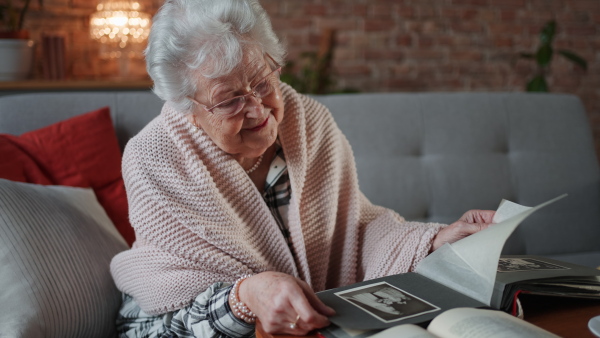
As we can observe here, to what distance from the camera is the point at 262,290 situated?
34.5 inches

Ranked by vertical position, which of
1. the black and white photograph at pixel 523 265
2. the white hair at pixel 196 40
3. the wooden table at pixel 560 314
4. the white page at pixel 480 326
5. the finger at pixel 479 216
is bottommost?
the wooden table at pixel 560 314

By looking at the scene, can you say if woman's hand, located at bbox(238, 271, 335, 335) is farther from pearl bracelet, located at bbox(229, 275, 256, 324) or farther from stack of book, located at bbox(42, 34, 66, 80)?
stack of book, located at bbox(42, 34, 66, 80)

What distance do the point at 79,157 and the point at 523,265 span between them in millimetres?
1202

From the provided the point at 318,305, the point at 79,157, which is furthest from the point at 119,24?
the point at 318,305

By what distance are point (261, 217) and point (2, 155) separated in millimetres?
723

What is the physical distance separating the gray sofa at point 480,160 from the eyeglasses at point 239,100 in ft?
2.54

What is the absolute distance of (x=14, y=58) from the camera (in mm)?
A: 2418

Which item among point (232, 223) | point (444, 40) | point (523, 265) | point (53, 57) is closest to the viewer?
point (523, 265)

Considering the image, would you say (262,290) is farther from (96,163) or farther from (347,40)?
(347,40)

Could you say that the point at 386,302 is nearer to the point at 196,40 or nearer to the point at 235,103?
the point at 235,103

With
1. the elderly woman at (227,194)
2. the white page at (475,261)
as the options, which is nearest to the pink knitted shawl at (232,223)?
the elderly woman at (227,194)

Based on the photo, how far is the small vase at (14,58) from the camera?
239 centimetres


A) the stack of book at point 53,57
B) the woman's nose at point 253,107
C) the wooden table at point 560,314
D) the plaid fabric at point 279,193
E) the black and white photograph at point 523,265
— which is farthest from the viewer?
the stack of book at point 53,57

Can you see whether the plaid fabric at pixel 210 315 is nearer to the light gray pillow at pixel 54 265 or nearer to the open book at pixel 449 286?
the light gray pillow at pixel 54 265
